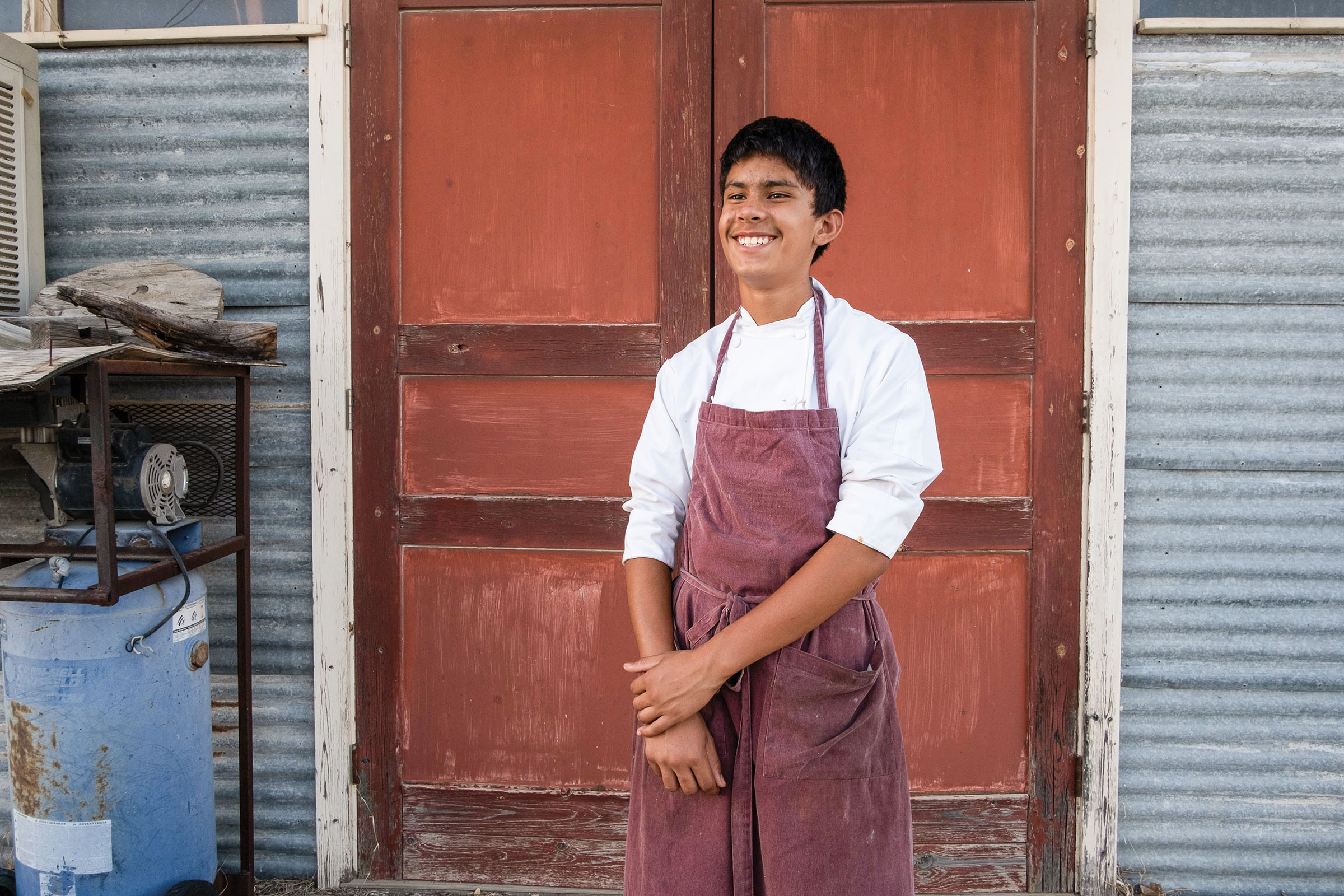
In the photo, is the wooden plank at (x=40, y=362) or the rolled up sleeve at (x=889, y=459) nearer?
the rolled up sleeve at (x=889, y=459)

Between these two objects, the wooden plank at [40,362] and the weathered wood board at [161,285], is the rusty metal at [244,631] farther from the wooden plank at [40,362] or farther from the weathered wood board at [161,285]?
the wooden plank at [40,362]

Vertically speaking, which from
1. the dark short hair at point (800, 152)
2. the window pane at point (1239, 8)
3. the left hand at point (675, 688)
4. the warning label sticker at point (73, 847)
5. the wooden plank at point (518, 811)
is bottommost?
the wooden plank at point (518, 811)

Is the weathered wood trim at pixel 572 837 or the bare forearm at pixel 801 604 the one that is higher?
the bare forearm at pixel 801 604

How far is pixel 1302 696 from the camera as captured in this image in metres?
2.61

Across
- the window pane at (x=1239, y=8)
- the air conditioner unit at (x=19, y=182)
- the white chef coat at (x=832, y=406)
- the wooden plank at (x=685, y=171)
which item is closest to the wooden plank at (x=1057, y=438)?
the window pane at (x=1239, y=8)

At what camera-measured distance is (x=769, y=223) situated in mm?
1560

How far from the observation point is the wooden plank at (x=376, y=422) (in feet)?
8.68

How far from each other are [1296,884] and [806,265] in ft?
8.67

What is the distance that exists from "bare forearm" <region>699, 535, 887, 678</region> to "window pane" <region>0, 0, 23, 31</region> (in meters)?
3.18

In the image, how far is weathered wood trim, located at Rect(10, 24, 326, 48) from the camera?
104 inches

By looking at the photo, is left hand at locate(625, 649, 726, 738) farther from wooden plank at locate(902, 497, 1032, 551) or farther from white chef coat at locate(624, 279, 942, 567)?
wooden plank at locate(902, 497, 1032, 551)

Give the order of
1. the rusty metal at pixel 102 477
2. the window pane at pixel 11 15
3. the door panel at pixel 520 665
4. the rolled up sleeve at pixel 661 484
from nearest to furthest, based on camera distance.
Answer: the rolled up sleeve at pixel 661 484
the rusty metal at pixel 102 477
the door panel at pixel 520 665
the window pane at pixel 11 15

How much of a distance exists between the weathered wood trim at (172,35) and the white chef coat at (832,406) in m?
1.90

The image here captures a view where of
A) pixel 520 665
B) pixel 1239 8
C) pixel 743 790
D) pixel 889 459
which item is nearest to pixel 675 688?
pixel 743 790
